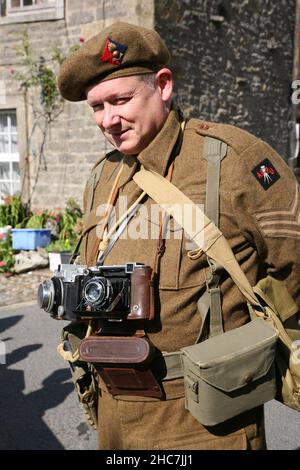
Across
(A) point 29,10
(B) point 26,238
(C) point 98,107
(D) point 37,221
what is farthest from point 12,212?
(C) point 98,107

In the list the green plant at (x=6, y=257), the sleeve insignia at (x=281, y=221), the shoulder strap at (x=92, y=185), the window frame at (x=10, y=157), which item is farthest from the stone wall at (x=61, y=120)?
the sleeve insignia at (x=281, y=221)

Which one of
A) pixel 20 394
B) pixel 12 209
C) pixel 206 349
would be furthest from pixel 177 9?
pixel 206 349

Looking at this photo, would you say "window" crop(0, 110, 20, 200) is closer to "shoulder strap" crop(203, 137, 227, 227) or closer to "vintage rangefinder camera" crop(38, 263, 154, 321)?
"vintage rangefinder camera" crop(38, 263, 154, 321)

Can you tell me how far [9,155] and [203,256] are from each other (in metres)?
8.63

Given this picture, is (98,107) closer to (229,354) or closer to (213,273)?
(213,273)

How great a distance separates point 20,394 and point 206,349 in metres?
2.71

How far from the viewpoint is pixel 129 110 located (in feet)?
5.77

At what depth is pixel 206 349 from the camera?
164 cm

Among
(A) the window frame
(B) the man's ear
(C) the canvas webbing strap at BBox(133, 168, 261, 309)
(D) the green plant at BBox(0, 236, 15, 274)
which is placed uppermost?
(B) the man's ear

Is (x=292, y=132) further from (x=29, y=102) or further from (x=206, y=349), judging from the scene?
(x=206, y=349)

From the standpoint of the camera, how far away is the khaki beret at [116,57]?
1.77 metres

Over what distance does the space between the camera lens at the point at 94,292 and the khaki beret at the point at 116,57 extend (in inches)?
26.6

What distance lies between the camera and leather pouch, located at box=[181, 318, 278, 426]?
161cm

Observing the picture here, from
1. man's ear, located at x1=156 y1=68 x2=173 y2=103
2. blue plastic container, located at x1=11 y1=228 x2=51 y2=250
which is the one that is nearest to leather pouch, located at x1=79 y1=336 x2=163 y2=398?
man's ear, located at x1=156 y1=68 x2=173 y2=103
